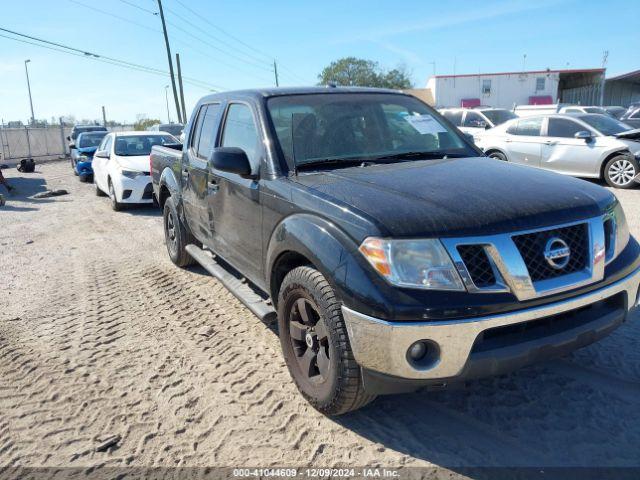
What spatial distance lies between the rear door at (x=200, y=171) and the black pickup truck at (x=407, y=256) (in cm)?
85

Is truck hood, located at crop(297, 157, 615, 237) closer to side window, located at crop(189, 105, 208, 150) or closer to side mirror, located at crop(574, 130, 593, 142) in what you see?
side window, located at crop(189, 105, 208, 150)

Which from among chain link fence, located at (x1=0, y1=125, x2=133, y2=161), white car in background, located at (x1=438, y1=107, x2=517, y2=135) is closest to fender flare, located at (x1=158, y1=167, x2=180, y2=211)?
white car in background, located at (x1=438, y1=107, x2=517, y2=135)

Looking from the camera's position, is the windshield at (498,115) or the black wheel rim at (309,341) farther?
the windshield at (498,115)

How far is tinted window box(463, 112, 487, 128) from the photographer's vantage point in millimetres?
14398

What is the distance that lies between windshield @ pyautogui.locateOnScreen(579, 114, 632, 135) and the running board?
9.22m

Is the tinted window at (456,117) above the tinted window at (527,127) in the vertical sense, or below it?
above

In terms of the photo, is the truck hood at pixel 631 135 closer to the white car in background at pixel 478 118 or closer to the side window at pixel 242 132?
the white car in background at pixel 478 118

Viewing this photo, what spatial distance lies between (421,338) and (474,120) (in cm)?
1369

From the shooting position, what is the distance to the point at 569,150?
419 inches

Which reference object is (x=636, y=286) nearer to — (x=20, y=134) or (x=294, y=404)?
(x=294, y=404)

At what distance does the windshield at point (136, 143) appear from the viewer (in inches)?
429

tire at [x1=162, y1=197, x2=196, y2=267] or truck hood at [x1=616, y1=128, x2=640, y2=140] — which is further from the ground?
truck hood at [x1=616, y1=128, x2=640, y2=140]

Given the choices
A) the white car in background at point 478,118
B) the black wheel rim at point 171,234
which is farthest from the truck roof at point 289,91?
the white car in background at point 478,118

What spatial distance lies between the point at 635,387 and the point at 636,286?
71 centimetres
